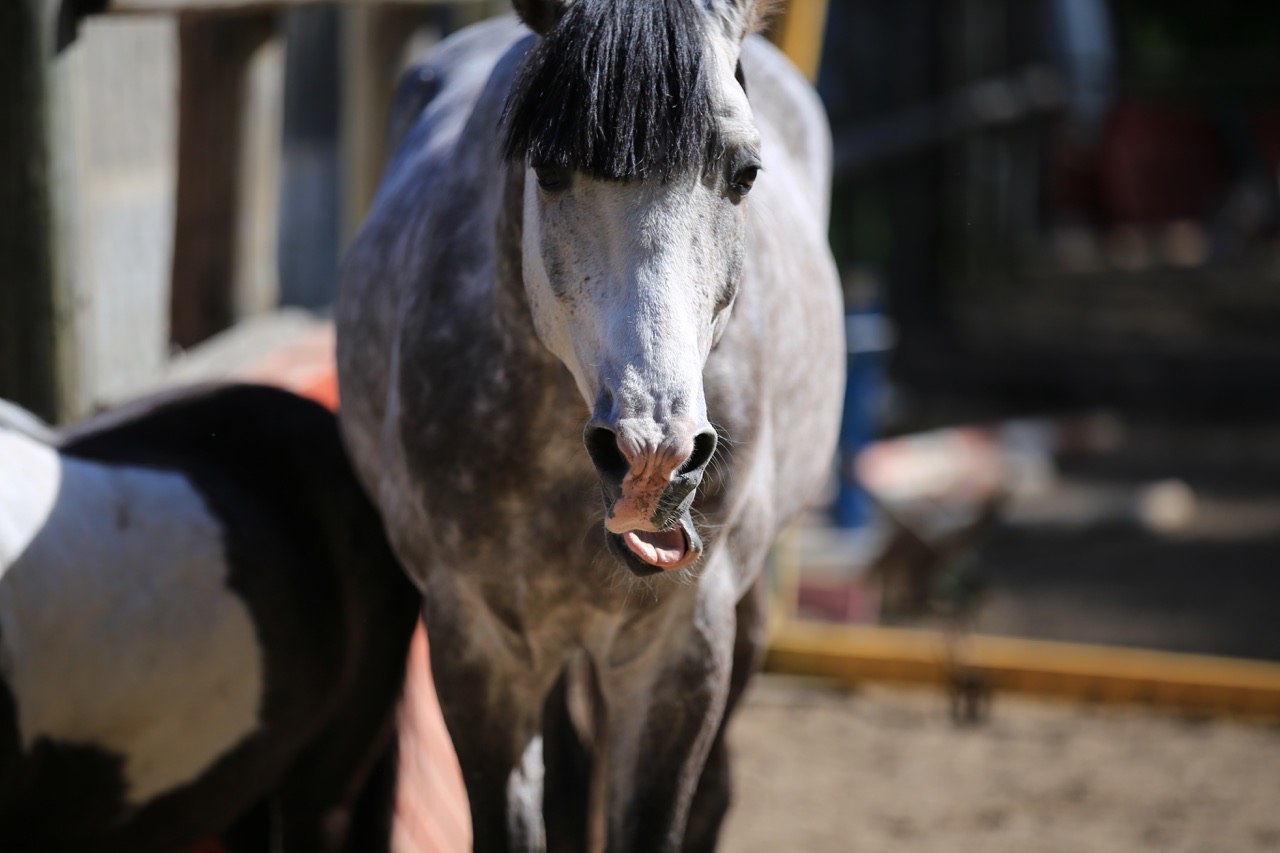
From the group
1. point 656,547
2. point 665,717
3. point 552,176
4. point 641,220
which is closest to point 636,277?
point 641,220

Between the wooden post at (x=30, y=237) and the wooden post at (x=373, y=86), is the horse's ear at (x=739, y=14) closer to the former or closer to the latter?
the wooden post at (x=30, y=237)

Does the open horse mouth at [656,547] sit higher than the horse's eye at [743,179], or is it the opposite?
the horse's eye at [743,179]

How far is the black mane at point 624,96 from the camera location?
1764 millimetres

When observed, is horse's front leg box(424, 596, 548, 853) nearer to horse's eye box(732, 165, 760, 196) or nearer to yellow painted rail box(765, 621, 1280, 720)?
horse's eye box(732, 165, 760, 196)

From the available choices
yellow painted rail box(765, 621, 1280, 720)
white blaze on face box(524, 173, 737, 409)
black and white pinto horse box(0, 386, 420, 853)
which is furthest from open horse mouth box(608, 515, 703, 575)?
yellow painted rail box(765, 621, 1280, 720)

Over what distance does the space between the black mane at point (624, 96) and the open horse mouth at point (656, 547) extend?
15.6 inches

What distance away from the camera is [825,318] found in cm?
267

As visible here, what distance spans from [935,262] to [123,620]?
8984 millimetres

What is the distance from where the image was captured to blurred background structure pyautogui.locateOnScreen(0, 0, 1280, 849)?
367 centimetres

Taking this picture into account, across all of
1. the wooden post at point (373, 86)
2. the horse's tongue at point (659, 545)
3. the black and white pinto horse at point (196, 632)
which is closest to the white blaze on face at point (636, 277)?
the horse's tongue at point (659, 545)

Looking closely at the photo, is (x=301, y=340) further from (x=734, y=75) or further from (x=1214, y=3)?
(x=1214, y=3)

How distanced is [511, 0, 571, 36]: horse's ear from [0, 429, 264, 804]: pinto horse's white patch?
1.00 metres

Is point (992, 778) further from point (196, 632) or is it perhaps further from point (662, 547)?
point (662, 547)

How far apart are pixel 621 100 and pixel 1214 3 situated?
17.6 meters
